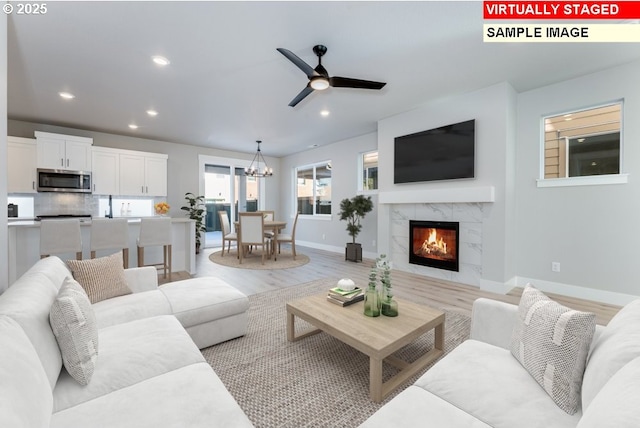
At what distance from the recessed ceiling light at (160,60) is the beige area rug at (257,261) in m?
3.29

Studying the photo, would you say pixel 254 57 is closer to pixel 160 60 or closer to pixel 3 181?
pixel 160 60

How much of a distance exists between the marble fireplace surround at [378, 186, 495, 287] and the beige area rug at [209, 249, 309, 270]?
6.24 ft

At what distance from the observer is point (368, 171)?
20.4ft

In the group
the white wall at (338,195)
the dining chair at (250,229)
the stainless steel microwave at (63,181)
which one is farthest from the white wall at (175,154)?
the dining chair at (250,229)

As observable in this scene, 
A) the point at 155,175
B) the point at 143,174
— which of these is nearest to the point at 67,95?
the point at 143,174

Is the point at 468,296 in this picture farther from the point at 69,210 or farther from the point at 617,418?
the point at 69,210

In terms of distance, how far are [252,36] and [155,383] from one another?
2.79 meters

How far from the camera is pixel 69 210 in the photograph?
5.54 m

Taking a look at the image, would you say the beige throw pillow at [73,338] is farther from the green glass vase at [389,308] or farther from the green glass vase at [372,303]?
the green glass vase at [389,308]

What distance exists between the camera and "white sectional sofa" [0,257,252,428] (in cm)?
83

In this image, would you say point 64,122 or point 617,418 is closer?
point 617,418

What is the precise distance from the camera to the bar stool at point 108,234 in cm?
365

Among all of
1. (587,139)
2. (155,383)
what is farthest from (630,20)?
(155,383)

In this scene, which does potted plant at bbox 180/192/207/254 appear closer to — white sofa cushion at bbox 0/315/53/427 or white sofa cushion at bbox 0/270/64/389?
white sofa cushion at bbox 0/270/64/389
